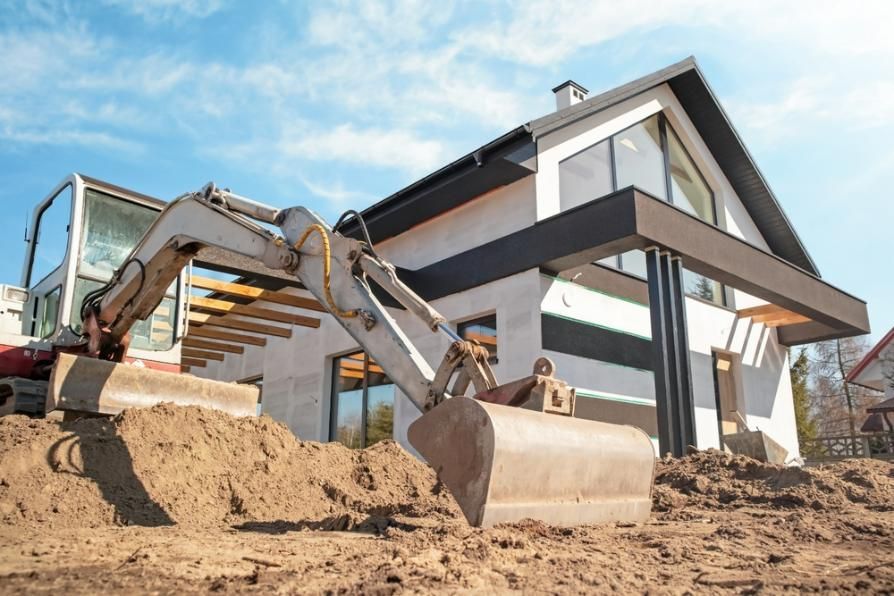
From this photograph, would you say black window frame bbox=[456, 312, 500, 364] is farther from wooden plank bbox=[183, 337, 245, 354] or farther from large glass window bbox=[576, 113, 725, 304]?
wooden plank bbox=[183, 337, 245, 354]

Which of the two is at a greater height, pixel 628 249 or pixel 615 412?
pixel 628 249

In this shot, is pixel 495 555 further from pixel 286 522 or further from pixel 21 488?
pixel 21 488

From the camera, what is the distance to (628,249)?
9.84 meters

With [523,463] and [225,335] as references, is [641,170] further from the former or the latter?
[523,463]

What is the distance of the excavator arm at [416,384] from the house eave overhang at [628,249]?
16.7 ft

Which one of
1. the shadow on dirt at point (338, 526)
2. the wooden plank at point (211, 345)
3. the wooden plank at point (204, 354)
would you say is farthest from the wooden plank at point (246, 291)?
the shadow on dirt at point (338, 526)

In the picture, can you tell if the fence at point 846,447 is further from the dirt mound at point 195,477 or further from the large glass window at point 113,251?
the large glass window at point 113,251

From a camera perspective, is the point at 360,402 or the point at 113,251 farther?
the point at 360,402

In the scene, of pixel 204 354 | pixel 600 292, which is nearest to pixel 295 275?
pixel 600 292

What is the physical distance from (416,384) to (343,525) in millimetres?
1020

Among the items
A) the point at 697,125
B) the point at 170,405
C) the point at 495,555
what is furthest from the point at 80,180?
the point at 697,125

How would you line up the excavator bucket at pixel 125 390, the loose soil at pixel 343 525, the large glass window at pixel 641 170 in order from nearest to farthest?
the loose soil at pixel 343 525 < the excavator bucket at pixel 125 390 < the large glass window at pixel 641 170

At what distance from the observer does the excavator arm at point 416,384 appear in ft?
12.5

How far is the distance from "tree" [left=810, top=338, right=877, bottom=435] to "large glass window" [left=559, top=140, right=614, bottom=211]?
25.6m
